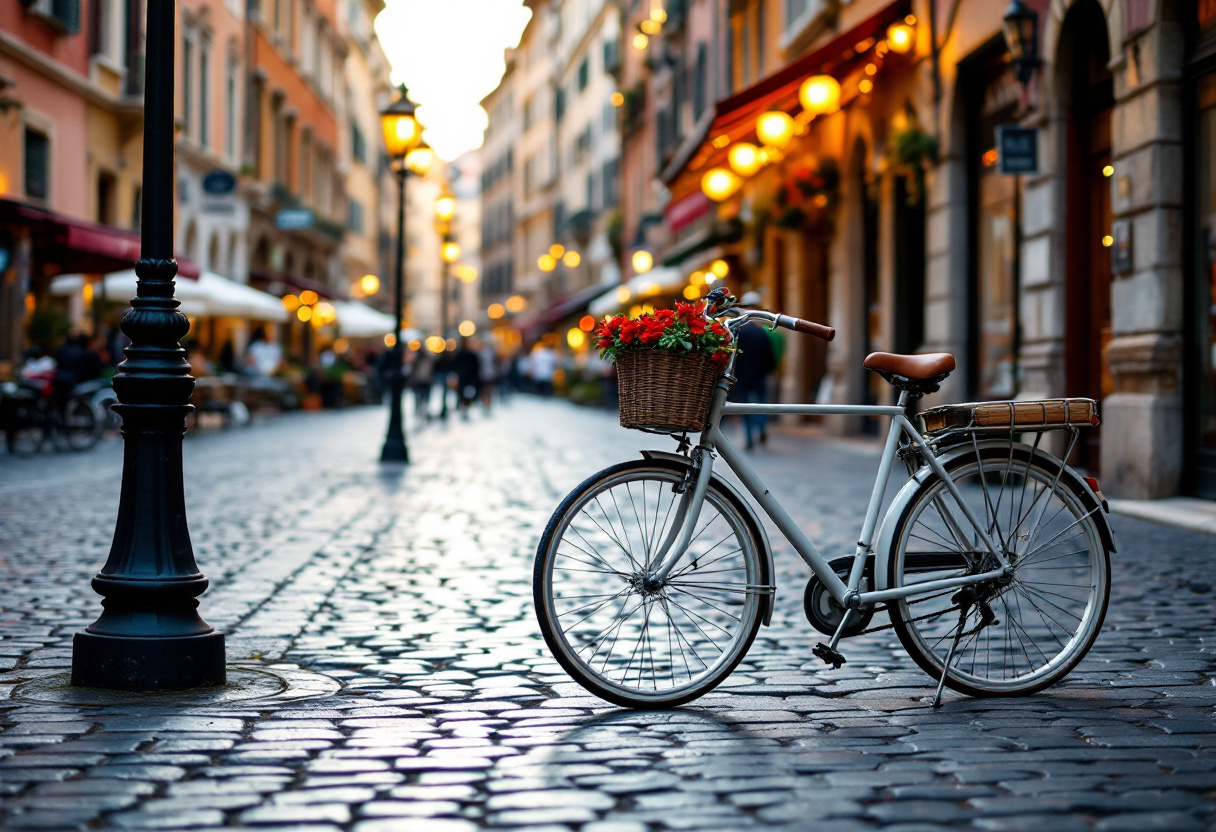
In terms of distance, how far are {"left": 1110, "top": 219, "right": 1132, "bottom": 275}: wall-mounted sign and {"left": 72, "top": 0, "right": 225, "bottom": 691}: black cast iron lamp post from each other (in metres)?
8.15

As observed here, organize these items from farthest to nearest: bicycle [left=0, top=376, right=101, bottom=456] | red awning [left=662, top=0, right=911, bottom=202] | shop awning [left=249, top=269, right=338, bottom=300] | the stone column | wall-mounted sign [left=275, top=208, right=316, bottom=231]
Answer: shop awning [left=249, top=269, right=338, bottom=300] < wall-mounted sign [left=275, top=208, right=316, bottom=231] < bicycle [left=0, top=376, right=101, bottom=456] < red awning [left=662, top=0, right=911, bottom=202] < the stone column

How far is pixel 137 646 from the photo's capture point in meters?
4.91

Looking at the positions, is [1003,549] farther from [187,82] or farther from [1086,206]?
[187,82]

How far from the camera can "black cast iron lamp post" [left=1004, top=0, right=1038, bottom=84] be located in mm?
12984

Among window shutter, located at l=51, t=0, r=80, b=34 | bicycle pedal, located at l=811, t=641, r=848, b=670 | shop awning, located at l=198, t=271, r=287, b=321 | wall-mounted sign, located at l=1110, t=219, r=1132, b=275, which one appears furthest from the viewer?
shop awning, located at l=198, t=271, r=287, b=321

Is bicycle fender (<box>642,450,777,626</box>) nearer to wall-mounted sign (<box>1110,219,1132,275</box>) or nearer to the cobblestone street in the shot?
the cobblestone street

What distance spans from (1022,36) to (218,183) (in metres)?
19.4

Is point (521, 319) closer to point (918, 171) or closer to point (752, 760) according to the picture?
point (918, 171)

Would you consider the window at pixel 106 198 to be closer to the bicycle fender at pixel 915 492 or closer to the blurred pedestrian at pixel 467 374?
the blurred pedestrian at pixel 467 374

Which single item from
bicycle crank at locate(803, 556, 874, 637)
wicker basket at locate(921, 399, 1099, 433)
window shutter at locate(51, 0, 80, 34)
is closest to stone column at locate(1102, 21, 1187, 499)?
wicker basket at locate(921, 399, 1099, 433)

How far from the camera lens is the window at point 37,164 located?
2373 centimetres

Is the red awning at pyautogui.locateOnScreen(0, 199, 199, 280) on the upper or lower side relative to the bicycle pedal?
upper

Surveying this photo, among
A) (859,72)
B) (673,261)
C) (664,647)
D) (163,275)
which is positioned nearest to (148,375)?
(163,275)

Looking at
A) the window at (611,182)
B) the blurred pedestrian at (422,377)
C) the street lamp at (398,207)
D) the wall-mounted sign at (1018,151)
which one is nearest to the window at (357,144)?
the window at (611,182)
